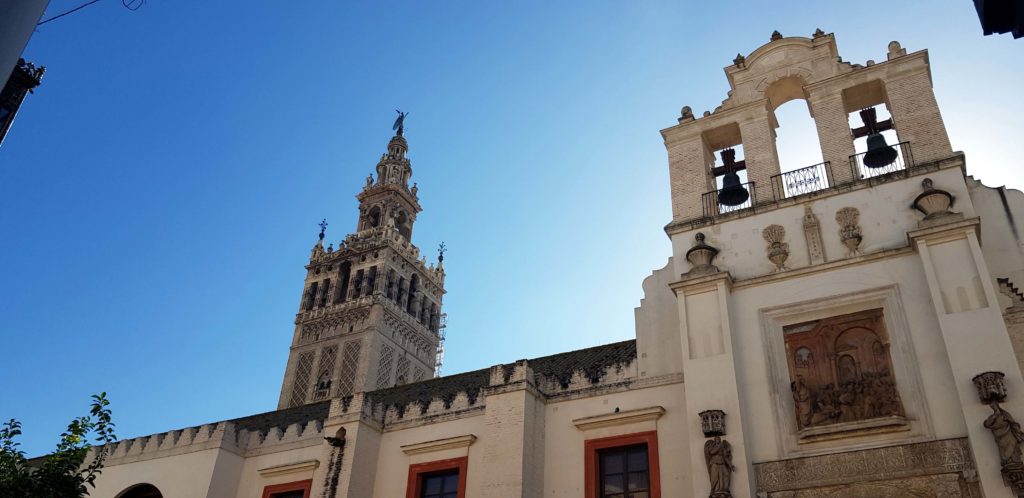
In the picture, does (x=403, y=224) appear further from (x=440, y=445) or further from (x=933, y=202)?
(x=933, y=202)

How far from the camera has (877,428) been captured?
570 inches

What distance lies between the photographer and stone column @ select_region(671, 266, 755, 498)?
49.9 feet

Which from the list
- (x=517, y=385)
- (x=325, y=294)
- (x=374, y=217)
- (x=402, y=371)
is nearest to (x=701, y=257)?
(x=517, y=385)

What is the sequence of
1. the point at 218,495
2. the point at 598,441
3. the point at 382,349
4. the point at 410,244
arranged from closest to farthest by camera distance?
the point at 598,441 → the point at 218,495 → the point at 382,349 → the point at 410,244

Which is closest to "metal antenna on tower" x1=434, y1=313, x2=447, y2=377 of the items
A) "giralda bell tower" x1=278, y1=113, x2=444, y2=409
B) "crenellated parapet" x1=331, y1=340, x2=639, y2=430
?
"giralda bell tower" x1=278, y1=113, x2=444, y2=409

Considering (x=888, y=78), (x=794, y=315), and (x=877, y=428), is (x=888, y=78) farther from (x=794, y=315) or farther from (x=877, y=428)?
(x=877, y=428)

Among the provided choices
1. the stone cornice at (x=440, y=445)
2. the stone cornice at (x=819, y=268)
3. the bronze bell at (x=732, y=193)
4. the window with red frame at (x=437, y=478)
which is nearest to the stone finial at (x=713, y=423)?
the stone cornice at (x=819, y=268)

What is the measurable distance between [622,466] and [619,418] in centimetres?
106

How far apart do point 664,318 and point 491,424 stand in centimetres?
490

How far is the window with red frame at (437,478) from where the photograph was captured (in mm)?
19844

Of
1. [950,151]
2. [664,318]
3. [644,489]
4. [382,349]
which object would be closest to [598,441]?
[644,489]

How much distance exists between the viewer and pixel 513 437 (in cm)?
1855

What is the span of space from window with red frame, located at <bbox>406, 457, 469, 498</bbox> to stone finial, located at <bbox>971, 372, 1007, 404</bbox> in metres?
11.5

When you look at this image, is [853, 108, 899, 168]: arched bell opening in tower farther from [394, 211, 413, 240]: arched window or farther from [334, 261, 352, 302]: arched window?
[394, 211, 413, 240]: arched window
